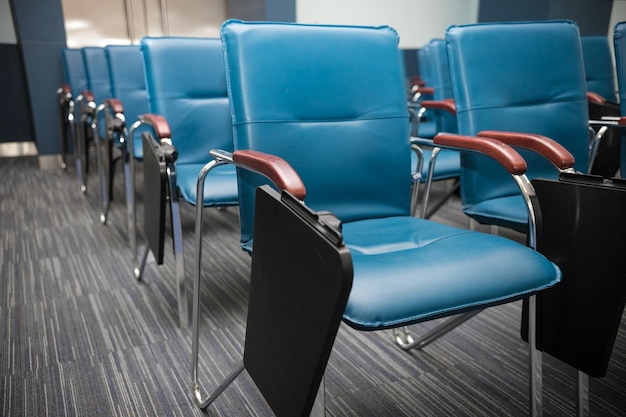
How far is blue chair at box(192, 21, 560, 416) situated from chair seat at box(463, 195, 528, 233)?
24 centimetres

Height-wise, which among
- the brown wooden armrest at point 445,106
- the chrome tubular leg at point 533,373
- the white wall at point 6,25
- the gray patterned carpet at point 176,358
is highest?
the white wall at point 6,25

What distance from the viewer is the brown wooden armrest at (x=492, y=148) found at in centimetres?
108

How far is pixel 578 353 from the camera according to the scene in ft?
3.58

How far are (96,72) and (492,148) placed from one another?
9.27 ft

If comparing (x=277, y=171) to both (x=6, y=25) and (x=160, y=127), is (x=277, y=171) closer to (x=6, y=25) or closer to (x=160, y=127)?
(x=160, y=127)

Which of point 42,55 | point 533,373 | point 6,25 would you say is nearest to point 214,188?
point 533,373

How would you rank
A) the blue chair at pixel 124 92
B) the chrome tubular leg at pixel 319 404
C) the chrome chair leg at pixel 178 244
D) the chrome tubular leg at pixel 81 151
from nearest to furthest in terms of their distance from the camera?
1. the chrome tubular leg at pixel 319 404
2. the chrome chair leg at pixel 178 244
3. the blue chair at pixel 124 92
4. the chrome tubular leg at pixel 81 151

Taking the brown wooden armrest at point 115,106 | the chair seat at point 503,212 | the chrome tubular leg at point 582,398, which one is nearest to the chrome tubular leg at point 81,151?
the brown wooden armrest at point 115,106

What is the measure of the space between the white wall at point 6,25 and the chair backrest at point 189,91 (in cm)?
390

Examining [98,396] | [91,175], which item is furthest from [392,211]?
[91,175]

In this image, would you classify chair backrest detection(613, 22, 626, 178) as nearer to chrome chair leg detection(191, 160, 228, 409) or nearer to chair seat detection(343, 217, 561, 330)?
chair seat detection(343, 217, 561, 330)

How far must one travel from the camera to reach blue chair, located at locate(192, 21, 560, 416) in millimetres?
→ 1006

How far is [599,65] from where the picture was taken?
8.45 ft

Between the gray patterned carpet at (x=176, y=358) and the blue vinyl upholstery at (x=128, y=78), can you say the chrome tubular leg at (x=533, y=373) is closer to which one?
the gray patterned carpet at (x=176, y=358)
